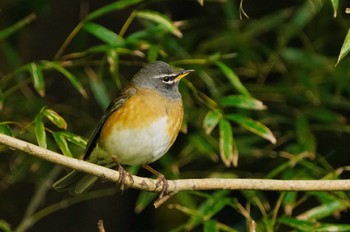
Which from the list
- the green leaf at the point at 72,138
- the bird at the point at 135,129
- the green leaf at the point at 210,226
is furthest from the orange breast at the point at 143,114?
the green leaf at the point at 210,226

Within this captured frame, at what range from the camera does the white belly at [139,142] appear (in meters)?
4.73

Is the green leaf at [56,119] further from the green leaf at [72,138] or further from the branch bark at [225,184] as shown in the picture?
the branch bark at [225,184]

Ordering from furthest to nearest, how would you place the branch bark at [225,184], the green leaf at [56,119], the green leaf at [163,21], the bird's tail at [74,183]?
the green leaf at [163,21], the bird's tail at [74,183], the green leaf at [56,119], the branch bark at [225,184]

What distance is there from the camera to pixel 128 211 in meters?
6.66

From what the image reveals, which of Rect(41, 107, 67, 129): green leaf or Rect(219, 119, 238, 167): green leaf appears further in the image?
Rect(219, 119, 238, 167): green leaf

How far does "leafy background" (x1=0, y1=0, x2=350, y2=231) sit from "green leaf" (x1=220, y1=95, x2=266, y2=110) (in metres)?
0.07

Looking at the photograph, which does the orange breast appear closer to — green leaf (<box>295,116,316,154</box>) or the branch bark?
the branch bark

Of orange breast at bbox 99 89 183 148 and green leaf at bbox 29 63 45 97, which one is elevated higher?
green leaf at bbox 29 63 45 97

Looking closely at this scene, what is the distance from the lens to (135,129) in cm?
475

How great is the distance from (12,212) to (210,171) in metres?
1.48

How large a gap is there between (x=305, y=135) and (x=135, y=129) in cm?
150

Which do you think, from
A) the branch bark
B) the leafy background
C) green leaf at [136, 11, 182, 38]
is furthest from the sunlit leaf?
green leaf at [136, 11, 182, 38]

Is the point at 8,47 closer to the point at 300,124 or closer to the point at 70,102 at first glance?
the point at 70,102

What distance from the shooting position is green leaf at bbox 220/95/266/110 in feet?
16.1
